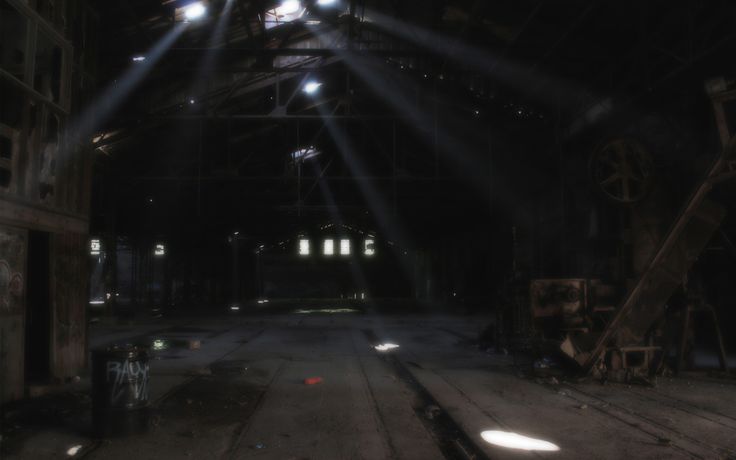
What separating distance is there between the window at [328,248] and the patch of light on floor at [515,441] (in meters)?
43.0

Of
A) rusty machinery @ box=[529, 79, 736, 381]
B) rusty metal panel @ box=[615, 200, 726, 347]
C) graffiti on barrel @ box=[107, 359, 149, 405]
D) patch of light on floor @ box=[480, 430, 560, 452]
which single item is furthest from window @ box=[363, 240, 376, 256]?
graffiti on barrel @ box=[107, 359, 149, 405]

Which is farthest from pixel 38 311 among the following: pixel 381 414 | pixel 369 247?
pixel 369 247

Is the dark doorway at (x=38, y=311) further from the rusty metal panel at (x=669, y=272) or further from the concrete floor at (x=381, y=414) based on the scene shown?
the rusty metal panel at (x=669, y=272)

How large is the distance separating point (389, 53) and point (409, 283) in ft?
112

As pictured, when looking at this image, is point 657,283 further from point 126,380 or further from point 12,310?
point 12,310

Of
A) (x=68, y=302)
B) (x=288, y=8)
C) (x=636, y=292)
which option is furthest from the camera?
(x=288, y=8)

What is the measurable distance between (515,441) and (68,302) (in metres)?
6.80

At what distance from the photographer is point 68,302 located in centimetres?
859

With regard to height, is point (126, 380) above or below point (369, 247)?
below

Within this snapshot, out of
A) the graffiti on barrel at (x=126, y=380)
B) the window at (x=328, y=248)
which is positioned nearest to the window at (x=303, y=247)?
the window at (x=328, y=248)

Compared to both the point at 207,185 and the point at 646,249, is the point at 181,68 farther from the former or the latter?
the point at 646,249

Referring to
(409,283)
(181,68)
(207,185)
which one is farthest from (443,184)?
(409,283)

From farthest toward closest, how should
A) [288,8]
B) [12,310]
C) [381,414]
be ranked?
1. [288,8]
2. [12,310]
3. [381,414]

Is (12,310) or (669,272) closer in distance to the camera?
(12,310)
